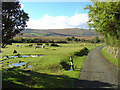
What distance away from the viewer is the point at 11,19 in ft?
31.1

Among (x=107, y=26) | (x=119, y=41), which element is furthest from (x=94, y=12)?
(x=119, y=41)

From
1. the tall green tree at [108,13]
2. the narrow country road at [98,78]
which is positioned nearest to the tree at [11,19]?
the narrow country road at [98,78]

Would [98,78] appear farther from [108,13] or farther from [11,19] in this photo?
[108,13]

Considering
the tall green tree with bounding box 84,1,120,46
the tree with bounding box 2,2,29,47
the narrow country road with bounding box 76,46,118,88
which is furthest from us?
the tall green tree with bounding box 84,1,120,46

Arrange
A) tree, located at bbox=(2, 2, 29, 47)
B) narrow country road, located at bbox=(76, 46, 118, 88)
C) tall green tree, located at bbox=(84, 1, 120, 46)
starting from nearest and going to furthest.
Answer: narrow country road, located at bbox=(76, 46, 118, 88)
tree, located at bbox=(2, 2, 29, 47)
tall green tree, located at bbox=(84, 1, 120, 46)

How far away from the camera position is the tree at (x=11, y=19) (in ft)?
29.4

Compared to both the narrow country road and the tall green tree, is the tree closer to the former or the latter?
the narrow country road

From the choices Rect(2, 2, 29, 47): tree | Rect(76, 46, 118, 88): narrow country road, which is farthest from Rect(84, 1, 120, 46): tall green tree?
Rect(2, 2, 29, 47): tree

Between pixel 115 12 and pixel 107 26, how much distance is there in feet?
7.70

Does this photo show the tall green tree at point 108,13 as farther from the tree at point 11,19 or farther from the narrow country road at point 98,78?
the tree at point 11,19

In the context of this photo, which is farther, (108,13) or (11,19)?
(108,13)

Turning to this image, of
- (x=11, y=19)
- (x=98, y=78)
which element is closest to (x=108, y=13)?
(x=98, y=78)

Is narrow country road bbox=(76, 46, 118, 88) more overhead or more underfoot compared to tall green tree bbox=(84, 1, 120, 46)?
more underfoot

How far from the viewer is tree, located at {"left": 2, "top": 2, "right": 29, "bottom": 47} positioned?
8.95m
